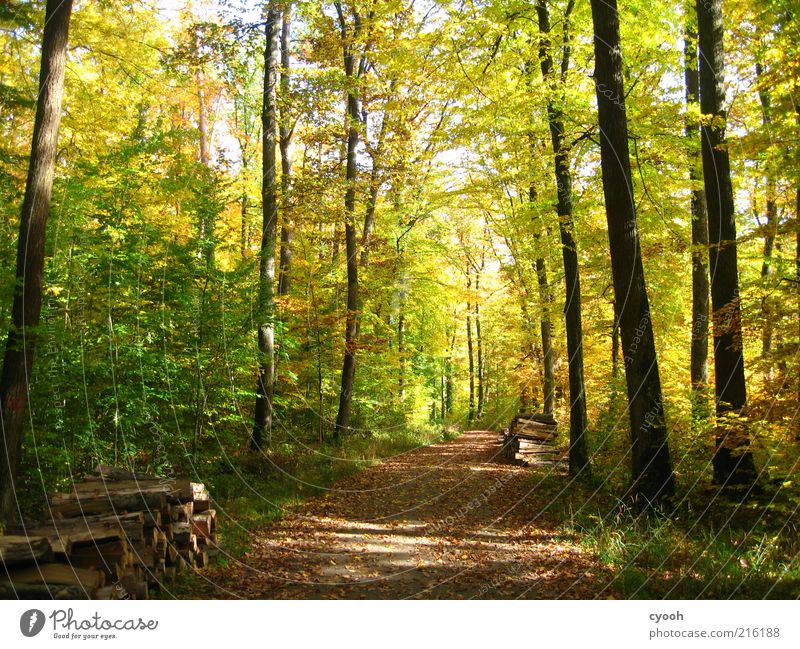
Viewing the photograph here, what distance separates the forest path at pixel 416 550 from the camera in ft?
18.0

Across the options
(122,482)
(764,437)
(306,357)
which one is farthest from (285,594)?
(306,357)

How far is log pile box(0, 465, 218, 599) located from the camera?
4.29 m

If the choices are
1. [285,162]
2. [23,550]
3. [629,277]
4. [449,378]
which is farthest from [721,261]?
[449,378]

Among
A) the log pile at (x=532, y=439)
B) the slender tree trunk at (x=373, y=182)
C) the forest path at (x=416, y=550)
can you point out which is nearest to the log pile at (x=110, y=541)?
the forest path at (x=416, y=550)

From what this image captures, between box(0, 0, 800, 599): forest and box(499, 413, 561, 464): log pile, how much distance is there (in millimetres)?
79

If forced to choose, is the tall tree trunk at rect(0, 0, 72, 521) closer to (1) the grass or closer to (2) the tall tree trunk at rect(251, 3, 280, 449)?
(2) the tall tree trunk at rect(251, 3, 280, 449)

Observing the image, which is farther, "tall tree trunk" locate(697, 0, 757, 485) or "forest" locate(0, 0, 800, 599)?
"tall tree trunk" locate(697, 0, 757, 485)

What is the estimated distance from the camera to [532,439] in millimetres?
14305

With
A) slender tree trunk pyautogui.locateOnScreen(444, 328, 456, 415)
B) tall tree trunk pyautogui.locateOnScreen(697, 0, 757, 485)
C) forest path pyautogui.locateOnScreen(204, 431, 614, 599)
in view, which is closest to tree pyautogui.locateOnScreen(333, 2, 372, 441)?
forest path pyautogui.locateOnScreen(204, 431, 614, 599)
